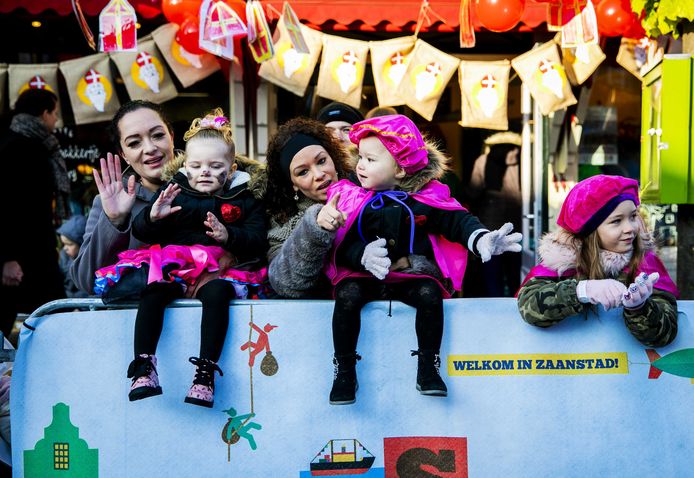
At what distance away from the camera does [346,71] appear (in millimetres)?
6941

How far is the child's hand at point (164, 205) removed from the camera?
355 centimetres

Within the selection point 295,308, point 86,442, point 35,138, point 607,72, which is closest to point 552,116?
point 607,72

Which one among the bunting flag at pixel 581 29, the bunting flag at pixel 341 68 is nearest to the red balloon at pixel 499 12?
the bunting flag at pixel 581 29

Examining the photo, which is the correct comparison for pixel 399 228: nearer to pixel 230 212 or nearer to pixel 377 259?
pixel 377 259

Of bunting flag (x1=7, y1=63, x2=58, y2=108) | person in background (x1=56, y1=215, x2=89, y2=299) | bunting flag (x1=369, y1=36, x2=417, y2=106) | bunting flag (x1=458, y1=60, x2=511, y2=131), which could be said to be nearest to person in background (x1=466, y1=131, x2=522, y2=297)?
bunting flag (x1=458, y1=60, x2=511, y2=131)

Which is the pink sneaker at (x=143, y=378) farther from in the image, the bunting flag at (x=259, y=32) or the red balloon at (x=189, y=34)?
the red balloon at (x=189, y=34)

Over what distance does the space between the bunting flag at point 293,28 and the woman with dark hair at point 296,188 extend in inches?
102

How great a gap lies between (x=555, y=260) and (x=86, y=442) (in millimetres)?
2112

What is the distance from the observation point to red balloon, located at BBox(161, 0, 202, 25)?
6.43 m

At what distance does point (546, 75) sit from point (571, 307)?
424 cm

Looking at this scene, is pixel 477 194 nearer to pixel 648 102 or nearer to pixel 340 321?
pixel 648 102

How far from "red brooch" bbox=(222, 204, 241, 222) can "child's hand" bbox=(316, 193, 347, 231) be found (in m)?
0.59

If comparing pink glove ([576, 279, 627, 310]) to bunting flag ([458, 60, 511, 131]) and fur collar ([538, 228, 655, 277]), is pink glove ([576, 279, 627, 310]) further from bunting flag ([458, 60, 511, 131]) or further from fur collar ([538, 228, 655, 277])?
bunting flag ([458, 60, 511, 131])

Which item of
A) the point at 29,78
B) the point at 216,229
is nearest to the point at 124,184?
the point at 216,229
